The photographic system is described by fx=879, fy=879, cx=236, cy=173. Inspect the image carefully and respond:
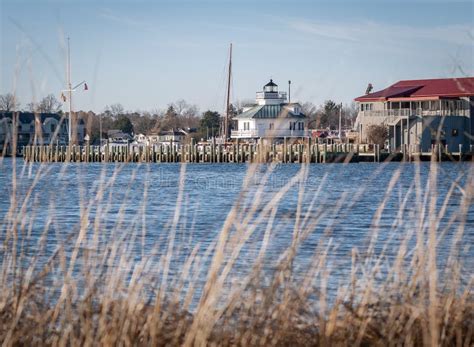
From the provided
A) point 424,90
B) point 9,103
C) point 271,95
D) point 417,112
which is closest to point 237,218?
point 9,103

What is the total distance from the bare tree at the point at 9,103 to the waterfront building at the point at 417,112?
54695 millimetres

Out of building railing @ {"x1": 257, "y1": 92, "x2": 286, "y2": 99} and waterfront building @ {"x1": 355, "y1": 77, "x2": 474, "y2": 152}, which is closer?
waterfront building @ {"x1": 355, "y1": 77, "x2": 474, "y2": 152}

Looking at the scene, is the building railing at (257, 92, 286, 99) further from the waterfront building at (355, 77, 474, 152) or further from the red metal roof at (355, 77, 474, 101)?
the red metal roof at (355, 77, 474, 101)

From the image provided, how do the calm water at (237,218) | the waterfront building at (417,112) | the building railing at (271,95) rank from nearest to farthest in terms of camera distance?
the calm water at (237,218) < the waterfront building at (417,112) < the building railing at (271,95)

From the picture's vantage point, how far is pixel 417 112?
6575cm

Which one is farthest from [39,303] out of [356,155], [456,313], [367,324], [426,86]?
[426,86]

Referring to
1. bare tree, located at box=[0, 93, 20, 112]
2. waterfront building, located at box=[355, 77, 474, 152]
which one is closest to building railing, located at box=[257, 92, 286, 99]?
waterfront building, located at box=[355, 77, 474, 152]

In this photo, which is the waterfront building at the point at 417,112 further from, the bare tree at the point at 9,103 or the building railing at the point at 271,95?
the bare tree at the point at 9,103

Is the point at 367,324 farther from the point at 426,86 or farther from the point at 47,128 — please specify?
the point at 47,128

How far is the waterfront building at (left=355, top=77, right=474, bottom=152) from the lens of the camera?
63188 mm

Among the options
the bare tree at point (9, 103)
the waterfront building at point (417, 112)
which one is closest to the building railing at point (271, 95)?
the waterfront building at point (417, 112)

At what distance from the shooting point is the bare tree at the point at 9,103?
6.25 metres

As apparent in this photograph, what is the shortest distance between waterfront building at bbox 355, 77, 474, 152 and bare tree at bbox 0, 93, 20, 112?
54.7 meters

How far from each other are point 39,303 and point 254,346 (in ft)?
5.42
